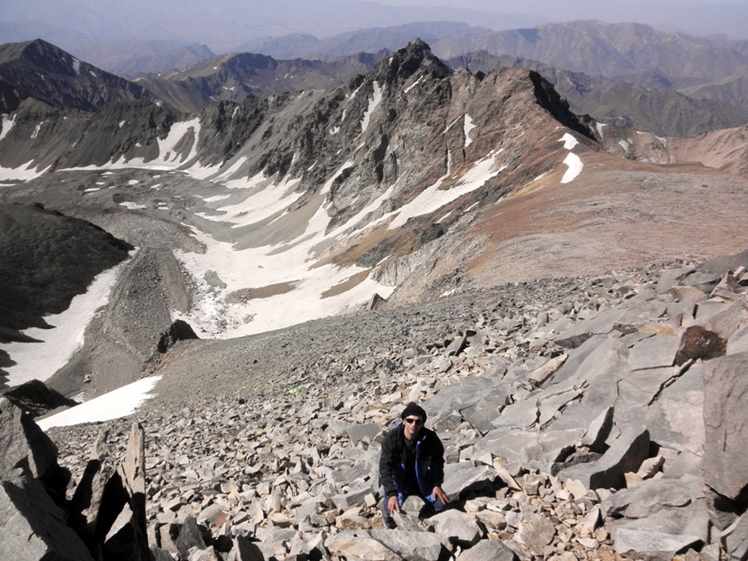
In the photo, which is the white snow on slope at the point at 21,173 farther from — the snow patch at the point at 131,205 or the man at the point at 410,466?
the man at the point at 410,466

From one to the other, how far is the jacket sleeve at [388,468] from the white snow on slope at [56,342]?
50.6 m

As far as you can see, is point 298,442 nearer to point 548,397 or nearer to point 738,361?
point 548,397

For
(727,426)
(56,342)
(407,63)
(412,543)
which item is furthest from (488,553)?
(407,63)

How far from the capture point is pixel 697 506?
5234 mm

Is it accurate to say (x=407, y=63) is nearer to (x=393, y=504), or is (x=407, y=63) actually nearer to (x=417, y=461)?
(x=417, y=461)

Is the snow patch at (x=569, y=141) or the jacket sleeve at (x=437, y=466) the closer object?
the jacket sleeve at (x=437, y=466)

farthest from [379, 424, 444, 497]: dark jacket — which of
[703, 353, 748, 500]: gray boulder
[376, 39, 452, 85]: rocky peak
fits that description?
[376, 39, 452, 85]: rocky peak

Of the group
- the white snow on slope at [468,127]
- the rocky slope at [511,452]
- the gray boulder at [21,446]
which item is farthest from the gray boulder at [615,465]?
the white snow on slope at [468,127]

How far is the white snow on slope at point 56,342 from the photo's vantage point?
4678 cm

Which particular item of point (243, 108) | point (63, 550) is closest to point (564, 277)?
point (63, 550)

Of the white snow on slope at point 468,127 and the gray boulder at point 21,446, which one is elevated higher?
the white snow on slope at point 468,127

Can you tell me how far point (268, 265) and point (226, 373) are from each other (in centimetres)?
5223

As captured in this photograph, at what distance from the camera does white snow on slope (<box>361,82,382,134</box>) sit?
117m

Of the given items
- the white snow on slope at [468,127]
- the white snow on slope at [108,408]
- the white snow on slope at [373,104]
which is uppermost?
the white snow on slope at [373,104]
